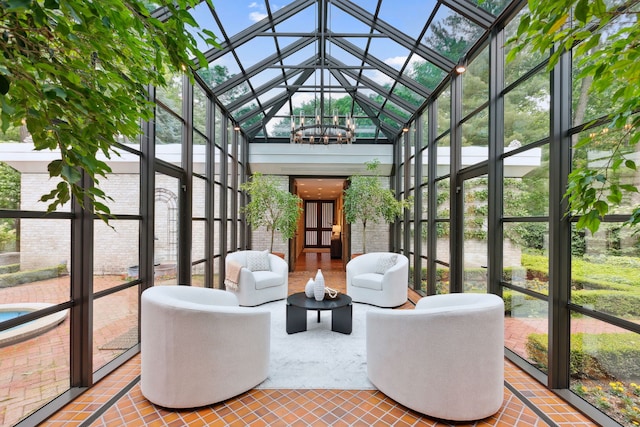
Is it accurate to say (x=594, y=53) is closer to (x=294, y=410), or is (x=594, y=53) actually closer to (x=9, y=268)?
(x=294, y=410)

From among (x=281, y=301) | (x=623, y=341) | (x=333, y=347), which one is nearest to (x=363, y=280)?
(x=281, y=301)

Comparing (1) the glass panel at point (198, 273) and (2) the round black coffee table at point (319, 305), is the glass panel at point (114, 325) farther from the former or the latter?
(2) the round black coffee table at point (319, 305)

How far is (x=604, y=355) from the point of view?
2.38 meters

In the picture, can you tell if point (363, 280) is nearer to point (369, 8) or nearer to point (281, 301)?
point (281, 301)

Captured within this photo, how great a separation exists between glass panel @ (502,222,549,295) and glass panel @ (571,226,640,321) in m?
0.31

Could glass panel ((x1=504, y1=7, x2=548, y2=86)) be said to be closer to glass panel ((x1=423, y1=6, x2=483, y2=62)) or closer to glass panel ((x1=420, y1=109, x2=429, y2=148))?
glass panel ((x1=423, y1=6, x2=483, y2=62))

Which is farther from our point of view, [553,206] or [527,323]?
[527,323]

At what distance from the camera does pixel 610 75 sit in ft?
3.50

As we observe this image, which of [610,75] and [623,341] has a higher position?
[610,75]

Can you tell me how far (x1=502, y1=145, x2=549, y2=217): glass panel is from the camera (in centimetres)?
293

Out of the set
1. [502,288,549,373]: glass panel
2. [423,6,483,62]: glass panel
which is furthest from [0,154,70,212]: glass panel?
[423,6,483,62]: glass panel

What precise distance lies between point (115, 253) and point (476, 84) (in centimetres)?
488

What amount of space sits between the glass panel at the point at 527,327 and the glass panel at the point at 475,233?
0.52 m

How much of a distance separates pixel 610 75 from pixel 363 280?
439 centimetres
